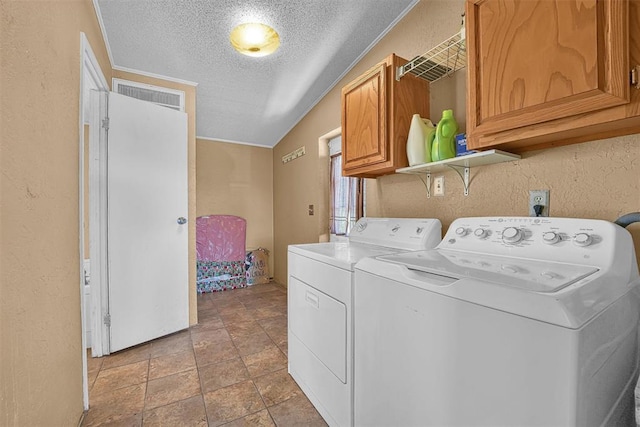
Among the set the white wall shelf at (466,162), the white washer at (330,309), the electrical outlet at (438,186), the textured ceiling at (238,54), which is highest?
the textured ceiling at (238,54)

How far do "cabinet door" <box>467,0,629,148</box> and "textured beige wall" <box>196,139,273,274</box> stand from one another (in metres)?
3.56

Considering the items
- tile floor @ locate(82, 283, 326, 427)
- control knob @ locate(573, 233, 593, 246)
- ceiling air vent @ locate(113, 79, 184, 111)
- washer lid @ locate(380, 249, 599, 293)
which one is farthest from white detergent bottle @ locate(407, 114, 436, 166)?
ceiling air vent @ locate(113, 79, 184, 111)

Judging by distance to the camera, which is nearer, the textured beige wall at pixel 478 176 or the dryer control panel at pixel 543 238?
the dryer control panel at pixel 543 238

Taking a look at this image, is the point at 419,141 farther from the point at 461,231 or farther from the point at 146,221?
the point at 146,221

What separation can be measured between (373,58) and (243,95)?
1413mm

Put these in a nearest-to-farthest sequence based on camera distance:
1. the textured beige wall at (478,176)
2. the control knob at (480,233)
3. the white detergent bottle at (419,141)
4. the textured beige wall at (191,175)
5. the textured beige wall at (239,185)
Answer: the textured beige wall at (478,176), the control knob at (480,233), the white detergent bottle at (419,141), the textured beige wall at (191,175), the textured beige wall at (239,185)

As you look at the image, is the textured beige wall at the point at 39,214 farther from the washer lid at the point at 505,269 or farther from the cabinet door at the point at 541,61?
the cabinet door at the point at 541,61

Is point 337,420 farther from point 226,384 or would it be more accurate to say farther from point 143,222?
point 143,222

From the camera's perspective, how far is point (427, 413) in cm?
84

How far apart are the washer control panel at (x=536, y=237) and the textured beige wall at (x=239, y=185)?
11.1 feet

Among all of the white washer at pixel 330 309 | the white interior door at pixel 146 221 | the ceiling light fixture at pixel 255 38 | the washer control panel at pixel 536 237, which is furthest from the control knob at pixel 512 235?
the white interior door at pixel 146 221

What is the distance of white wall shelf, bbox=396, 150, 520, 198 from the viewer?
1.23 m

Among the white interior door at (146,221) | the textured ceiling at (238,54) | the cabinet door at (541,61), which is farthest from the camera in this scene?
the white interior door at (146,221)

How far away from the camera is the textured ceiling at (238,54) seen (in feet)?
5.95
